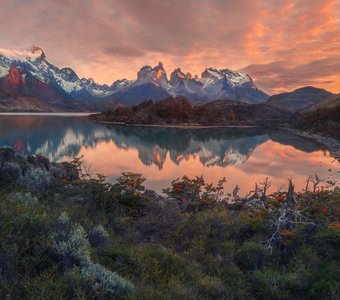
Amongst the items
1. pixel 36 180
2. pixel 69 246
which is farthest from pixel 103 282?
pixel 36 180

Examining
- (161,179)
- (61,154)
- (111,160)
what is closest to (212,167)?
(161,179)

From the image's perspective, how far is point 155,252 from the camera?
765 cm

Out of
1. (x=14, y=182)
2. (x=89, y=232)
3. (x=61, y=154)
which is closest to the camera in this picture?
(x=89, y=232)

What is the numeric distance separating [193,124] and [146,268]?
105768 millimetres

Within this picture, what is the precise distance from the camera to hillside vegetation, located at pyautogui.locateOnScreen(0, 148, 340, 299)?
536 cm

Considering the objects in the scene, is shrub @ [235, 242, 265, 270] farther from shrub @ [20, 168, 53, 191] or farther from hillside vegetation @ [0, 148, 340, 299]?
shrub @ [20, 168, 53, 191]

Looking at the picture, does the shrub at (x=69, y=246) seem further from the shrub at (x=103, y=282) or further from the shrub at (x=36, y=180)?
the shrub at (x=36, y=180)

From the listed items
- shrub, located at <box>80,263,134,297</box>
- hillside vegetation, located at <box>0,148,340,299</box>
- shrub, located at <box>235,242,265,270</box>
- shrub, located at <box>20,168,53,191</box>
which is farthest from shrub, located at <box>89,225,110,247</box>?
shrub, located at <box>20,168,53,191</box>

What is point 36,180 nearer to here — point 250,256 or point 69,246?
point 69,246

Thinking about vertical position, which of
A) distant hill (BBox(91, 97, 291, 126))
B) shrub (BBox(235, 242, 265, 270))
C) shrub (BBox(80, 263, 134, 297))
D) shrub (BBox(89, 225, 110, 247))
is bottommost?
shrub (BBox(235, 242, 265, 270))

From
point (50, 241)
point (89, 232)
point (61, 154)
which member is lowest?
point (61, 154)

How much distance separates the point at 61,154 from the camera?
38.8 metres

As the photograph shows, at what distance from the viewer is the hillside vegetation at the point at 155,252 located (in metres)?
5.36

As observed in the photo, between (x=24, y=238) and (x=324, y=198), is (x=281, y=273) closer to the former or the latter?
(x=24, y=238)
